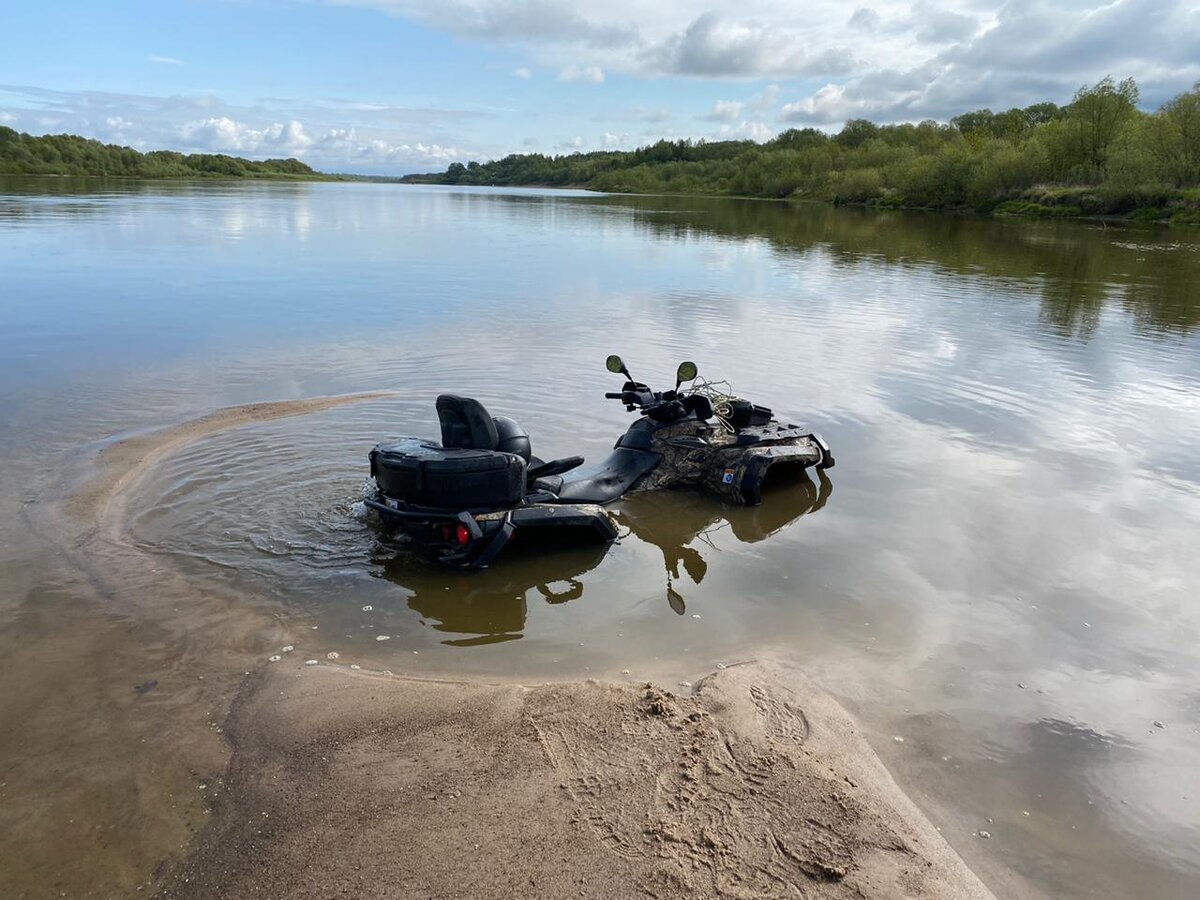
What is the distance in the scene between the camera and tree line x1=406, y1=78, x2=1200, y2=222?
2072 inches

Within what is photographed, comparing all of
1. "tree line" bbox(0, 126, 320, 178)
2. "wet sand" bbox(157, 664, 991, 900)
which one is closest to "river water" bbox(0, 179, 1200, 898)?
"wet sand" bbox(157, 664, 991, 900)

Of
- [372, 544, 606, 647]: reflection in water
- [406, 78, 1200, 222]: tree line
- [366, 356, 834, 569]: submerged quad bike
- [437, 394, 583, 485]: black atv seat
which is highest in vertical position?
[406, 78, 1200, 222]: tree line

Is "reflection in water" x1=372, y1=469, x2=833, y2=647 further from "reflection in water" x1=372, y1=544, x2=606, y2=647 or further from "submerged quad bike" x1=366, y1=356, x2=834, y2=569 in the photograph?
"submerged quad bike" x1=366, y1=356, x2=834, y2=569

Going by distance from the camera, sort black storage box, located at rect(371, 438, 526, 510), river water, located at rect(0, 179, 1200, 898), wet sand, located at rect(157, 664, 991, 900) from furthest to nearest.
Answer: black storage box, located at rect(371, 438, 526, 510)
river water, located at rect(0, 179, 1200, 898)
wet sand, located at rect(157, 664, 991, 900)

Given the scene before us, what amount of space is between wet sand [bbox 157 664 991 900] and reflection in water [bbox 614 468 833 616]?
2.17 metres

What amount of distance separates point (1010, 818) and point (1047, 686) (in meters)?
1.39

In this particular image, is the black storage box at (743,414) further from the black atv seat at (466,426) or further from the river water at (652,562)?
the black atv seat at (466,426)

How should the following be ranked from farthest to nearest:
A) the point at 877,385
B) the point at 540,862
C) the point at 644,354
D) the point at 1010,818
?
the point at 644,354, the point at 877,385, the point at 1010,818, the point at 540,862

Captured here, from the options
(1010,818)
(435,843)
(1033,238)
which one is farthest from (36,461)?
(1033,238)

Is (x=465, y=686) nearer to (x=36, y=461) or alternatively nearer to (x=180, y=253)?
(x=36, y=461)

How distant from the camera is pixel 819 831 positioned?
11.7 ft

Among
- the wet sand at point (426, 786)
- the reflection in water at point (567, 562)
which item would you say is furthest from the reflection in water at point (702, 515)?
the wet sand at point (426, 786)

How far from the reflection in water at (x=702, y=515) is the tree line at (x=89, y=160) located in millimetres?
105919

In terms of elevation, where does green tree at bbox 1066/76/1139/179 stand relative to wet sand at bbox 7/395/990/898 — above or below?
above
